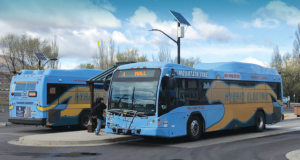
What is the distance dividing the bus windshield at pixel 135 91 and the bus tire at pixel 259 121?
7062mm

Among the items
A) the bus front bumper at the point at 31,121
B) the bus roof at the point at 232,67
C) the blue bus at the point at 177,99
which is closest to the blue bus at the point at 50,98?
the bus front bumper at the point at 31,121

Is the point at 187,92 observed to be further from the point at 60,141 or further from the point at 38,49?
the point at 38,49

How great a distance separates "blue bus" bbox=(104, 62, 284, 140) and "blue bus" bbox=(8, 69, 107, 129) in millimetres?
4461

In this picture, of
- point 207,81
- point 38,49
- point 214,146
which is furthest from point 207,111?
point 38,49

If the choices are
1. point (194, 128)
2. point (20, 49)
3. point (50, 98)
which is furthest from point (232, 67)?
point (20, 49)

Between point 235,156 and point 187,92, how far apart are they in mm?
3898

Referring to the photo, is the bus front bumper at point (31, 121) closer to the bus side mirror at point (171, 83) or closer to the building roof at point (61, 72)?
the building roof at point (61, 72)

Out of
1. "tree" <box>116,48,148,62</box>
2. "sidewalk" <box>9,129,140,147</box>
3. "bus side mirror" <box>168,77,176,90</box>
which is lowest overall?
"sidewalk" <box>9,129,140,147</box>

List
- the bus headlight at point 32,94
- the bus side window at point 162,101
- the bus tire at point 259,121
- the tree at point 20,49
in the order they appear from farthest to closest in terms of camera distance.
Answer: the tree at point 20,49
the bus tire at point 259,121
the bus headlight at point 32,94
the bus side window at point 162,101

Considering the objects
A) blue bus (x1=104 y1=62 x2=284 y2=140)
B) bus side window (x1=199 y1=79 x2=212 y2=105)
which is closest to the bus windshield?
blue bus (x1=104 y1=62 x2=284 y2=140)

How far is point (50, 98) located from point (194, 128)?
7.00 m

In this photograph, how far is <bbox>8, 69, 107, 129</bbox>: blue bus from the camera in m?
17.1

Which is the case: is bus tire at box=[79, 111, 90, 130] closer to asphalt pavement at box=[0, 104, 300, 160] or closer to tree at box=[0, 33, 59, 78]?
asphalt pavement at box=[0, 104, 300, 160]

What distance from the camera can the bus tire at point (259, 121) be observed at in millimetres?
17938
